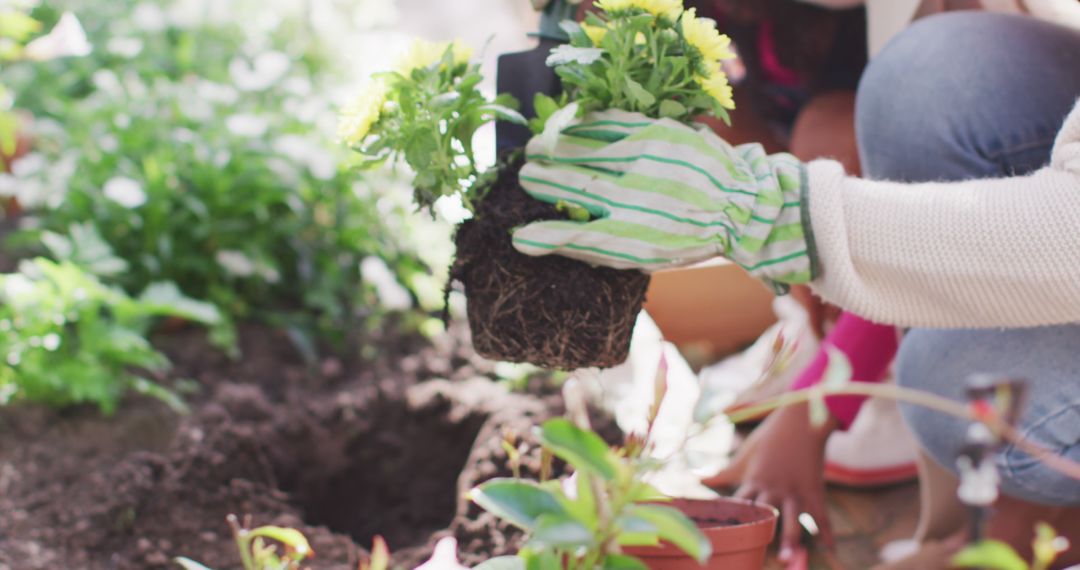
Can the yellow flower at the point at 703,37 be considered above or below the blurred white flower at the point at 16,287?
above

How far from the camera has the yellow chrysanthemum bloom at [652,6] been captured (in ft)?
3.07

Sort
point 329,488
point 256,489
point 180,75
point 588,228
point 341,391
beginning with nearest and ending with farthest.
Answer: point 588,228 < point 256,489 < point 329,488 < point 341,391 < point 180,75

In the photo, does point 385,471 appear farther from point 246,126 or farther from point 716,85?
point 716,85

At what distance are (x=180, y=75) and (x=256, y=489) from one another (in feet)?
3.75

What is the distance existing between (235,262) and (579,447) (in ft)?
4.19

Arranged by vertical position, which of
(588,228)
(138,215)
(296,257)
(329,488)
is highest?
(588,228)

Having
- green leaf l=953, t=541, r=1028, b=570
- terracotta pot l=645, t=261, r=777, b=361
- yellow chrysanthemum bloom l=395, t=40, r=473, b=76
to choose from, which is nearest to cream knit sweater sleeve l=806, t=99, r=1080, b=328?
yellow chrysanthemum bloom l=395, t=40, r=473, b=76

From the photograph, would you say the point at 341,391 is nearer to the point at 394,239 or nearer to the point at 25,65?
the point at 394,239

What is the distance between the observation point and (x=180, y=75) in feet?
7.32

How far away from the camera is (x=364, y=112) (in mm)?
Answer: 987

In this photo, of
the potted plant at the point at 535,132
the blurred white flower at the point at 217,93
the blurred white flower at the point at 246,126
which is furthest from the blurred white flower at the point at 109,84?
the potted plant at the point at 535,132

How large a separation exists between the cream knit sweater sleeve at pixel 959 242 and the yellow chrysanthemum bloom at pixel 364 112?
417 millimetres

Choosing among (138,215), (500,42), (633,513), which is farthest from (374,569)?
(500,42)

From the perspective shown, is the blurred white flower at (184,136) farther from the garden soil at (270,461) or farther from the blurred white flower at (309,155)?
the garden soil at (270,461)
